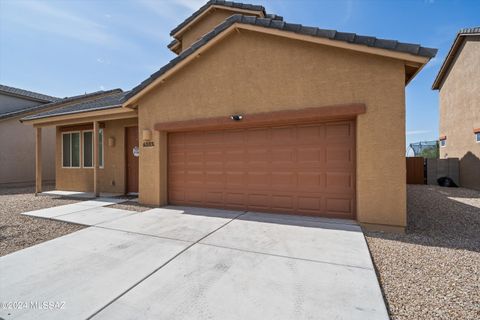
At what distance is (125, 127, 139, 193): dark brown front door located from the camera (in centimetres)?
945

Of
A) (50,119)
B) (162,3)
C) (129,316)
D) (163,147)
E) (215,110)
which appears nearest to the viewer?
(129,316)

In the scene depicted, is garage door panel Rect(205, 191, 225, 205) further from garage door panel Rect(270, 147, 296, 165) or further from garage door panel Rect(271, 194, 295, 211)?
garage door panel Rect(270, 147, 296, 165)

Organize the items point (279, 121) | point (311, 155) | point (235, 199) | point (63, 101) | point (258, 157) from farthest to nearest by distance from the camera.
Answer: point (63, 101)
point (235, 199)
point (258, 157)
point (279, 121)
point (311, 155)

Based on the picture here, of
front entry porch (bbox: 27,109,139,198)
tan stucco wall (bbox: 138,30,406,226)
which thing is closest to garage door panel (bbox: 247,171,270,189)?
tan stucco wall (bbox: 138,30,406,226)

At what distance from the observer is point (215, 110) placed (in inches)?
250

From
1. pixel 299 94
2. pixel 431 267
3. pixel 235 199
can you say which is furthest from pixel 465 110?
pixel 235 199

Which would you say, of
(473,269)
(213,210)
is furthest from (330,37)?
(213,210)

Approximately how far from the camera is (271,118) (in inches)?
221

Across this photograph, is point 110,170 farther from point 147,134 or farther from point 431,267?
point 431,267

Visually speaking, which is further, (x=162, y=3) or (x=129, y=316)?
(x=162, y=3)

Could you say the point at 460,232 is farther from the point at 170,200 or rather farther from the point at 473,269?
the point at 170,200

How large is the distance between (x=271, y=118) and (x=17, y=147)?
54.6ft

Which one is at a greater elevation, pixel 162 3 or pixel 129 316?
pixel 162 3

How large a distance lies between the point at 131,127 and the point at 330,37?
8407 millimetres
